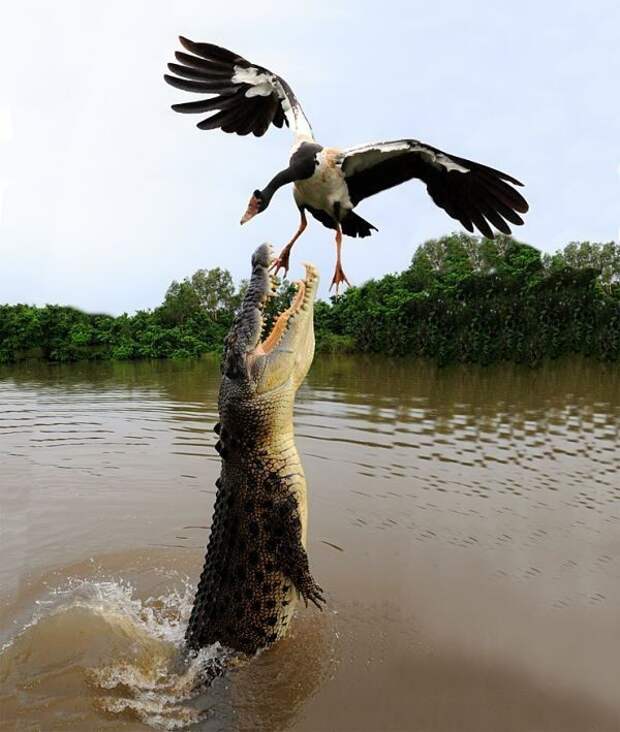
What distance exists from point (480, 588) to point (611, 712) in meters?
1.32

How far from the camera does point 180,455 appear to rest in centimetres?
752

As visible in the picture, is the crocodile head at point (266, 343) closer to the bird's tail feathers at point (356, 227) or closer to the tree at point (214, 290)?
the bird's tail feathers at point (356, 227)

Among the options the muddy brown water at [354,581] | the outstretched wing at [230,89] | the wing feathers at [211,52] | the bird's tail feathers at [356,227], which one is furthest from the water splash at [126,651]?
the wing feathers at [211,52]

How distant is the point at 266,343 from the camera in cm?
319

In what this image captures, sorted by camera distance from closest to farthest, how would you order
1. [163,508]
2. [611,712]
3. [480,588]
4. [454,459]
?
1. [611,712]
2. [480,588]
3. [163,508]
4. [454,459]

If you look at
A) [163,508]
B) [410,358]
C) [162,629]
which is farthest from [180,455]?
[410,358]

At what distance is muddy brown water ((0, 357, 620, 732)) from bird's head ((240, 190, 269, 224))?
7.28 ft

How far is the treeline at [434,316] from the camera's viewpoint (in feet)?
73.4

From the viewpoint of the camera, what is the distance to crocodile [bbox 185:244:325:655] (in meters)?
3.13

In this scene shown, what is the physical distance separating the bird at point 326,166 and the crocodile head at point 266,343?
0.23 m

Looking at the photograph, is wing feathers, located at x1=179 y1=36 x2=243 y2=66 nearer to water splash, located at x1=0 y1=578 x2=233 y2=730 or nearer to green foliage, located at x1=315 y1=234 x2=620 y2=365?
water splash, located at x1=0 y1=578 x2=233 y2=730

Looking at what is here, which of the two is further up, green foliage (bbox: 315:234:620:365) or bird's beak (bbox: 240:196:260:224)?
green foliage (bbox: 315:234:620:365)

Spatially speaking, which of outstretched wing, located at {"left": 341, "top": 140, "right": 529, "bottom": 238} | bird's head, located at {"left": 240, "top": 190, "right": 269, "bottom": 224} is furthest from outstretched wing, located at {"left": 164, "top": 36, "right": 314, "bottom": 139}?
bird's head, located at {"left": 240, "top": 190, "right": 269, "bottom": 224}

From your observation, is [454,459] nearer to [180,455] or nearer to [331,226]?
[180,455]
